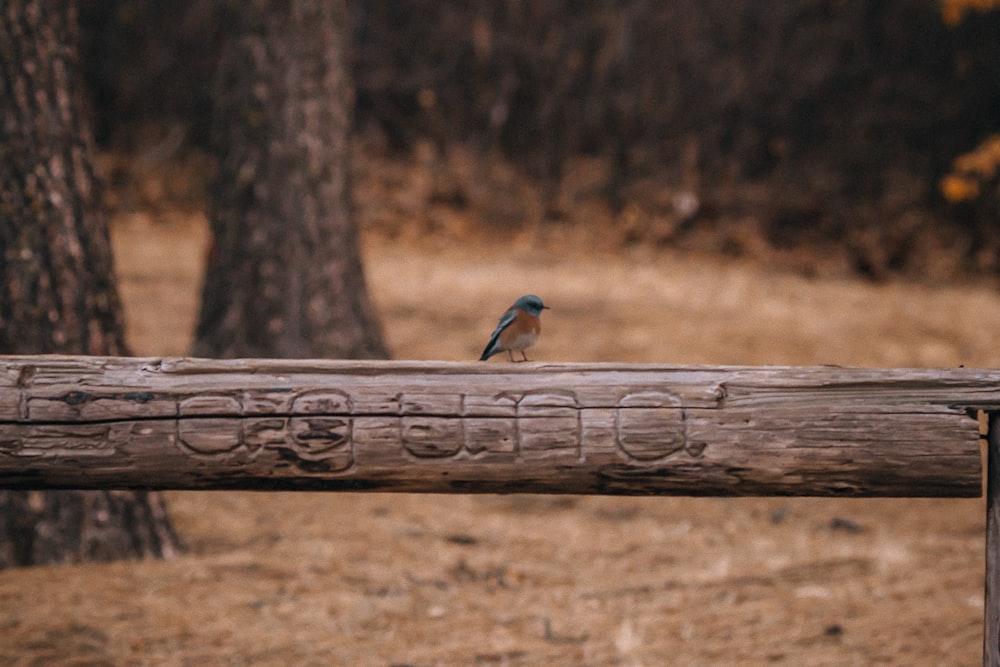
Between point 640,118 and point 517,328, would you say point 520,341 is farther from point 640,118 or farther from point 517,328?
point 640,118

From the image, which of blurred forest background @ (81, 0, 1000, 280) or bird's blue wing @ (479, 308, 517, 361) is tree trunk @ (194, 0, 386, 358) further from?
blurred forest background @ (81, 0, 1000, 280)

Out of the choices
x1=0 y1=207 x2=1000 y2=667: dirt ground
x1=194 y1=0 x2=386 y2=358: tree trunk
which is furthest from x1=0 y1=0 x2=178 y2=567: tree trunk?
x1=194 y1=0 x2=386 y2=358: tree trunk

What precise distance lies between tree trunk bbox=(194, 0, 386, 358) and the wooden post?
440 centimetres

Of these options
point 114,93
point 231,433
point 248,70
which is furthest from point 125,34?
point 231,433

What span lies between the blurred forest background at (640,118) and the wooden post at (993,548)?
9929 millimetres

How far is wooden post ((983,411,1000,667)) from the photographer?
7.94 feet

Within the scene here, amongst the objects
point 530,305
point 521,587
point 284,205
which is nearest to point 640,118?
point 284,205

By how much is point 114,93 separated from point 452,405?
1174 cm

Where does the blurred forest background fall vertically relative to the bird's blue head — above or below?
above

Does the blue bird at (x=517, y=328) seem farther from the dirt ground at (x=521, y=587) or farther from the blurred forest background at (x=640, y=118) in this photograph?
the blurred forest background at (x=640, y=118)

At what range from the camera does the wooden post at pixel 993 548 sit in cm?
242

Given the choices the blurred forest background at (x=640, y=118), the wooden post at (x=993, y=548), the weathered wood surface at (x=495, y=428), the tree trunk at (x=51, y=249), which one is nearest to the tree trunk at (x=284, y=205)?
the tree trunk at (x=51, y=249)

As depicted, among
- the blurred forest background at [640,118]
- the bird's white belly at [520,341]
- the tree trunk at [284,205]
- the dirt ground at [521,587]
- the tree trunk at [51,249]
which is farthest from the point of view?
the blurred forest background at [640,118]

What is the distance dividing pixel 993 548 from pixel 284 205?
15.7 ft
